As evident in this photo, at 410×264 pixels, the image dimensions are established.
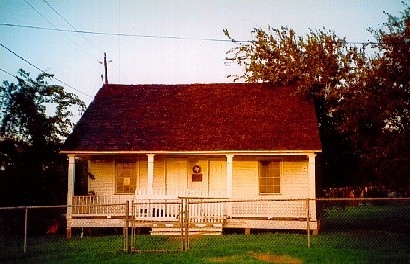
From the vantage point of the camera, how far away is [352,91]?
21641 mm

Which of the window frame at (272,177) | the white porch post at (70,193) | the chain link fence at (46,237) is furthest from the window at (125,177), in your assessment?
the window frame at (272,177)

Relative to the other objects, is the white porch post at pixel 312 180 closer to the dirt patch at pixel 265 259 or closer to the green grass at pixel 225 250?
the green grass at pixel 225 250

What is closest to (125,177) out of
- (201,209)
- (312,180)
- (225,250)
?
(201,209)

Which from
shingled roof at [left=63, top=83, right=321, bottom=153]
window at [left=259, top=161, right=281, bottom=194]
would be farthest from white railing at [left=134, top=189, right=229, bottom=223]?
window at [left=259, top=161, right=281, bottom=194]

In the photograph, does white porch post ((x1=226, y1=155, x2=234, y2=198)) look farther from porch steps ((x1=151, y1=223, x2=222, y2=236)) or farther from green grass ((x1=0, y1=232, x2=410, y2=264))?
green grass ((x1=0, y1=232, x2=410, y2=264))

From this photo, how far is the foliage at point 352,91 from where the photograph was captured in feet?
65.0

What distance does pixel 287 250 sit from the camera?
13.9 metres

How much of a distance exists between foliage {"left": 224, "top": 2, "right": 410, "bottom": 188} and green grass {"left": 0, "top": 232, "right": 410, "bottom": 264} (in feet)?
13.7

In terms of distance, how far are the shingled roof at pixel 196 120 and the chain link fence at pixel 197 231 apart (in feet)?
8.20

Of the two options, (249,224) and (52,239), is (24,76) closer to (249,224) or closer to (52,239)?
(52,239)

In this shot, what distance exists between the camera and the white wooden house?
20.1 m

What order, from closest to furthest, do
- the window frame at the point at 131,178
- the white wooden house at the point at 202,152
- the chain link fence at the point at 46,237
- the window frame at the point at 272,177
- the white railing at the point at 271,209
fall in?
the chain link fence at the point at 46,237 < the white railing at the point at 271,209 < the white wooden house at the point at 202,152 < the window frame at the point at 272,177 < the window frame at the point at 131,178

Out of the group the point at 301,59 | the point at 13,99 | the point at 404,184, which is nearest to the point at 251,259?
the point at 404,184

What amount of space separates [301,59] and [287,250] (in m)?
12.9
